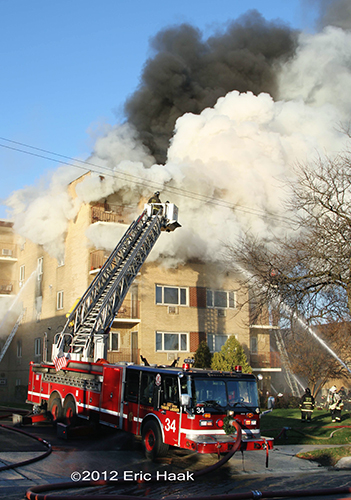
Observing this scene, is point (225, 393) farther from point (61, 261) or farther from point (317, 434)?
point (61, 261)

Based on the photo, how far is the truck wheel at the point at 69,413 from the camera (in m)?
11.9

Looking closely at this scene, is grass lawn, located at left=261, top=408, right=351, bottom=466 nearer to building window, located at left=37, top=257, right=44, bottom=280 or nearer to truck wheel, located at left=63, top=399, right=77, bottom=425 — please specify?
truck wheel, located at left=63, top=399, right=77, bottom=425

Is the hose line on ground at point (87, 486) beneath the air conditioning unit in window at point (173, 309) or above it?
beneath

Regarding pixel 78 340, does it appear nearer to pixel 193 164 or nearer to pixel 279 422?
pixel 279 422

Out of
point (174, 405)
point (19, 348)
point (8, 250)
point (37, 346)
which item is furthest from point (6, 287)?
point (174, 405)

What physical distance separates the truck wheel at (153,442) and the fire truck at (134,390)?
0.02 m

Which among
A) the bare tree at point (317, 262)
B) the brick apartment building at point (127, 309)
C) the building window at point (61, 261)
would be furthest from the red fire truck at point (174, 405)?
the building window at point (61, 261)

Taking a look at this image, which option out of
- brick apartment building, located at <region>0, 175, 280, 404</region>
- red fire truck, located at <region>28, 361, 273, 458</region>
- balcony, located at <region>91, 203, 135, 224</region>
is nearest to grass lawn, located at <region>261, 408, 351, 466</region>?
red fire truck, located at <region>28, 361, 273, 458</region>

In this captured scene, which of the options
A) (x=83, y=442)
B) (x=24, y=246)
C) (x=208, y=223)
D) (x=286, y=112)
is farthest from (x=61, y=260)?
(x=83, y=442)

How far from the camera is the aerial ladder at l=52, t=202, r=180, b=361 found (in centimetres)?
1330

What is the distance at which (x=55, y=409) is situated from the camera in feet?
41.8

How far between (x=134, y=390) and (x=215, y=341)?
15115 millimetres

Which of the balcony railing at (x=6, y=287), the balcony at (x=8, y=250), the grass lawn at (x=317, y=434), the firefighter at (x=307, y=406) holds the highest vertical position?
the balcony at (x=8, y=250)

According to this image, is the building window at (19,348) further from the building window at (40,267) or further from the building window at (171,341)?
the building window at (171,341)
